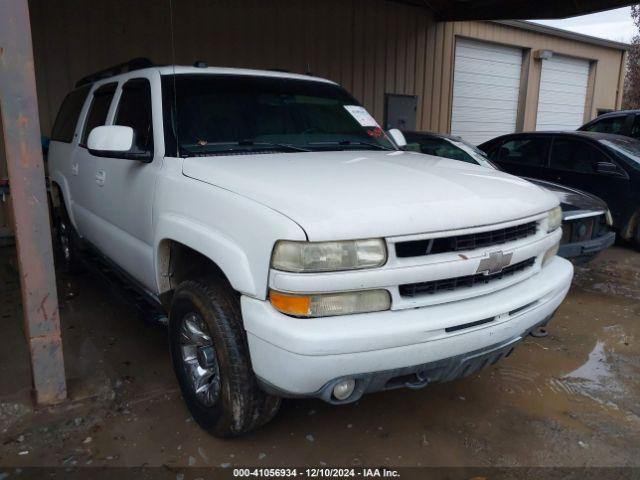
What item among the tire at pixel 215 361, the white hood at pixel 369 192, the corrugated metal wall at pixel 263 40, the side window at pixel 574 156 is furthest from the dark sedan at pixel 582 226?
the corrugated metal wall at pixel 263 40

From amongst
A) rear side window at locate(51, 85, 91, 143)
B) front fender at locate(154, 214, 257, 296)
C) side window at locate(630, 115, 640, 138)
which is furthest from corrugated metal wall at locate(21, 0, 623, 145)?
side window at locate(630, 115, 640, 138)

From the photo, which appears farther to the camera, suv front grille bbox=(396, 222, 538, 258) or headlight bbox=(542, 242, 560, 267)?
headlight bbox=(542, 242, 560, 267)

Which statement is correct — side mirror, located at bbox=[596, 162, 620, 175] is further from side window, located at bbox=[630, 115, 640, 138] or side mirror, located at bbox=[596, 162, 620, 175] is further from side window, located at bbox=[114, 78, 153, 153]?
side window, located at bbox=[114, 78, 153, 153]

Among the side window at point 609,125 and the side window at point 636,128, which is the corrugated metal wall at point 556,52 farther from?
the side window at point 636,128

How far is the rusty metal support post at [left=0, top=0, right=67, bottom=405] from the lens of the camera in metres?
2.67

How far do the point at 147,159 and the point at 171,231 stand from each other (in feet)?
2.01

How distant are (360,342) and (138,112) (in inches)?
92.8

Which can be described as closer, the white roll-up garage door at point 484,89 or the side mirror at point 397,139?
the side mirror at point 397,139

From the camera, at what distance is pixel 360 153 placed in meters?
3.39

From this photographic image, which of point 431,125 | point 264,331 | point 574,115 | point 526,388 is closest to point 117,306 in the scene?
point 264,331

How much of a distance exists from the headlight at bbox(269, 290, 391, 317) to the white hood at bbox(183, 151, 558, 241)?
0.79 feet

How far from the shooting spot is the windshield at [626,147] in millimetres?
6734

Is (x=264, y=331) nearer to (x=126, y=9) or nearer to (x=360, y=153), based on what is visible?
(x=360, y=153)

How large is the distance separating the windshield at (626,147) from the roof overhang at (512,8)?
2.51 metres
